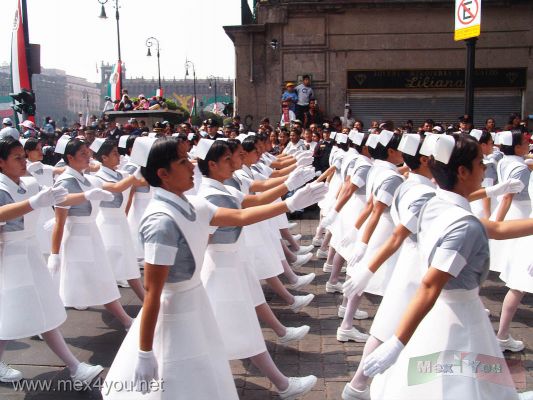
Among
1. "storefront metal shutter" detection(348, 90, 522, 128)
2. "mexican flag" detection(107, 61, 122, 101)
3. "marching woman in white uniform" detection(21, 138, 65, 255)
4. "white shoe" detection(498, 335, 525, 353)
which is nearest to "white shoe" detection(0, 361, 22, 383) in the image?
"marching woman in white uniform" detection(21, 138, 65, 255)

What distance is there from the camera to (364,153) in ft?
22.9

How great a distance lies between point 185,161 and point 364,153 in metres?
4.11

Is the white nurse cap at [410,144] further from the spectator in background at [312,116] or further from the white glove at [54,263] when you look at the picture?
the spectator in background at [312,116]

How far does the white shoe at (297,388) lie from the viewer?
166 inches

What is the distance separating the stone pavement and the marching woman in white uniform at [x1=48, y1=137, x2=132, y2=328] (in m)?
0.50

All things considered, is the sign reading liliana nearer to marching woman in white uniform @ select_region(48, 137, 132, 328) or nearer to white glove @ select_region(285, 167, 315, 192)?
marching woman in white uniform @ select_region(48, 137, 132, 328)

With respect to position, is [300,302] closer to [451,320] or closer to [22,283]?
[22,283]

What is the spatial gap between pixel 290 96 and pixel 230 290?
14.3 metres

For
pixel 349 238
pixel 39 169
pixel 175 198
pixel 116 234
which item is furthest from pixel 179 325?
pixel 39 169

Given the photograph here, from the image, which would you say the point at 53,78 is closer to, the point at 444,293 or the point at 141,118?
the point at 141,118

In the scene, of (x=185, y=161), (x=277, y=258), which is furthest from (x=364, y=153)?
(x=185, y=161)

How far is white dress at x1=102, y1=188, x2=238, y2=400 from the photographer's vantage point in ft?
9.65

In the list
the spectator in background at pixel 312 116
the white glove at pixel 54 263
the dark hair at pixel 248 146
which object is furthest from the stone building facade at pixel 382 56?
the white glove at pixel 54 263

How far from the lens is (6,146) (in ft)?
15.6
